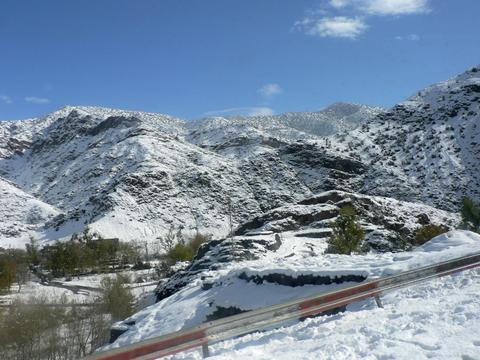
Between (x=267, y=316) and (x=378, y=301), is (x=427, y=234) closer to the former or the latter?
(x=378, y=301)

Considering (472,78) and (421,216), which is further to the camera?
(472,78)

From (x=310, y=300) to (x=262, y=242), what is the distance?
55.5m

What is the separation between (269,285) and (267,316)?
553 inches

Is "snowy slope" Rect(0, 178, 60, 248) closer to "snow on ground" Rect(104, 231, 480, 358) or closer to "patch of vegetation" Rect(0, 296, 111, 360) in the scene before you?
"patch of vegetation" Rect(0, 296, 111, 360)

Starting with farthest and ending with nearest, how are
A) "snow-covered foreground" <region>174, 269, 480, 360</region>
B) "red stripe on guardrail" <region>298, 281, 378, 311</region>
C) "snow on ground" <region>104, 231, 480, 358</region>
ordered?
"snow on ground" <region>104, 231, 480, 358</region>, "red stripe on guardrail" <region>298, 281, 378, 311</region>, "snow-covered foreground" <region>174, 269, 480, 360</region>

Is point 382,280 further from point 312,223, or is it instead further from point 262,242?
point 312,223

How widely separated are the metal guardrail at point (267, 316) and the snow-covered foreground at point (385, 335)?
1.11ft

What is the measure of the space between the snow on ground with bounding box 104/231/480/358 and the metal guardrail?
2.50m

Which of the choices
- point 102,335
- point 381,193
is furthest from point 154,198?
point 102,335

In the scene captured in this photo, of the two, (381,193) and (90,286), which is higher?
(381,193)

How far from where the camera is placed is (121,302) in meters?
55.1

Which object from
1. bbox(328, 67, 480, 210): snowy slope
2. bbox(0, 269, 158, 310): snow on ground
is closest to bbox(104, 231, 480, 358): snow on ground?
bbox(0, 269, 158, 310): snow on ground

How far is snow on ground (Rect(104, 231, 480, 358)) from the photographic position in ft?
60.0

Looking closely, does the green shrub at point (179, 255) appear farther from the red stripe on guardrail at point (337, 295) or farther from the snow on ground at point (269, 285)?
the red stripe on guardrail at point (337, 295)
